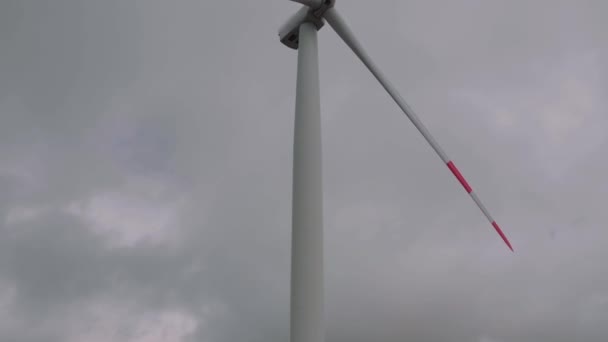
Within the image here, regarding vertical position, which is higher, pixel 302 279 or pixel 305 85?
pixel 305 85

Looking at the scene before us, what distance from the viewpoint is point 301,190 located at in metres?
22.0

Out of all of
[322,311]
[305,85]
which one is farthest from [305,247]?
[305,85]

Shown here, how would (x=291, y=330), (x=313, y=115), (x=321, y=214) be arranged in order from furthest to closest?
(x=313, y=115), (x=321, y=214), (x=291, y=330)

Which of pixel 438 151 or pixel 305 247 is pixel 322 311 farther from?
pixel 438 151

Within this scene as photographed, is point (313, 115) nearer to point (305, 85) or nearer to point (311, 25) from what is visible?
point (305, 85)

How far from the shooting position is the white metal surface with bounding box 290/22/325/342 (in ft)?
66.0

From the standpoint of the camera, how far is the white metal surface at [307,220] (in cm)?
2011

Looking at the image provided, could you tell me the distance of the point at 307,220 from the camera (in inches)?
843

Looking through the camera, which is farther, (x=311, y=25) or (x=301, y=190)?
(x=311, y=25)

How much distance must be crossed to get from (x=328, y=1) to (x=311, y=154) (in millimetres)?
10118

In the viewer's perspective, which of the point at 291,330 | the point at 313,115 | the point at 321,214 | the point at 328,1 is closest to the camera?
the point at 291,330

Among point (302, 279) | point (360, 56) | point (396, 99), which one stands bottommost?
point (302, 279)

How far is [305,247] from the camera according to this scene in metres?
21.0

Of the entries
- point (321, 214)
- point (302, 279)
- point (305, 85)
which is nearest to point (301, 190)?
point (321, 214)
